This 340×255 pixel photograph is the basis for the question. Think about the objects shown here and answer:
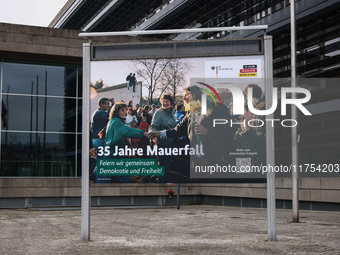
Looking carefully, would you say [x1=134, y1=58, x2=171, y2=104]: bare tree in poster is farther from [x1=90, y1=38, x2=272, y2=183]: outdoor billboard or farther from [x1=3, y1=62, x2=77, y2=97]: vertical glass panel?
[x1=3, y1=62, x2=77, y2=97]: vertical glass panel

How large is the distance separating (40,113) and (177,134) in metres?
18.1

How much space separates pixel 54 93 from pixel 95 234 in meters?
16.7

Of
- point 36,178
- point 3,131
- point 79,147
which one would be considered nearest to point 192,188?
point 79,147

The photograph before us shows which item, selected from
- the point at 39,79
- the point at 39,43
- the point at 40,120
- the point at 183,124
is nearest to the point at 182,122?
the point at 183,124

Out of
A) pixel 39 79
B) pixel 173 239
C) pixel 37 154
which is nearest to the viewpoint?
pixel 173 239

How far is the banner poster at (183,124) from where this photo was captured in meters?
10.9

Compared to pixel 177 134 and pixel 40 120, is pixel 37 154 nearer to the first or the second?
pixel 40 120

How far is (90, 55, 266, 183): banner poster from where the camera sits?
10875mm

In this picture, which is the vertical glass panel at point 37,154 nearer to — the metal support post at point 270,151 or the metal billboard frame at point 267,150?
the metal billboard frame at point 267,150

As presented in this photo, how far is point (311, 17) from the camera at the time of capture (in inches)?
1097

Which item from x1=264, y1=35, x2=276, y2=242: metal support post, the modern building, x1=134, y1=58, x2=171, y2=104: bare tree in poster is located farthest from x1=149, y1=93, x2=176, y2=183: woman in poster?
the modern building

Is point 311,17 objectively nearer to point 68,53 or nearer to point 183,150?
point 68,53

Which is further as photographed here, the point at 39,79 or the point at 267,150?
the point at 39,79

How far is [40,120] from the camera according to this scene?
90.3 feet
